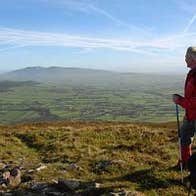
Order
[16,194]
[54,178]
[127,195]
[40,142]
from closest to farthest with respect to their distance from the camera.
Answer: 1. [127,195]
2. [16,194]
3. [54,178]
4. [40,142]

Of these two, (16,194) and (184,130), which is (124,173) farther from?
(16,194)

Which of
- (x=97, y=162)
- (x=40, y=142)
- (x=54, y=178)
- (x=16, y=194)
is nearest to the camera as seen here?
(x=16, y=194)

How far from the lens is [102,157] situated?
48.8 ft

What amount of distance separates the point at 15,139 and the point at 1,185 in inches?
384

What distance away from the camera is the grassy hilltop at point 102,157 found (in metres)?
11.2

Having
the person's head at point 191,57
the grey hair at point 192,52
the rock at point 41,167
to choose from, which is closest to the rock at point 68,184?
the rock at point 41,167

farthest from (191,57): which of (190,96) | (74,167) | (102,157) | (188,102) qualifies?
(102,157)

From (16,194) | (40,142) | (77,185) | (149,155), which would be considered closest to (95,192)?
(77,185)

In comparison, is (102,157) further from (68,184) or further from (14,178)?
(68,184)

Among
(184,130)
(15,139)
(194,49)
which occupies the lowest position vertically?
(15,139)

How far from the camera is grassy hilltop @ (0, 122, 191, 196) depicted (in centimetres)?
1119

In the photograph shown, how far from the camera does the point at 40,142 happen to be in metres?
20.0

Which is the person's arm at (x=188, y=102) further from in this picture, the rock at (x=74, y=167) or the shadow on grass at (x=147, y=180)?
the rock at (x=74, y=167)

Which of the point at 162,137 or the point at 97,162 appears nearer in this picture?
the point at 97,162
